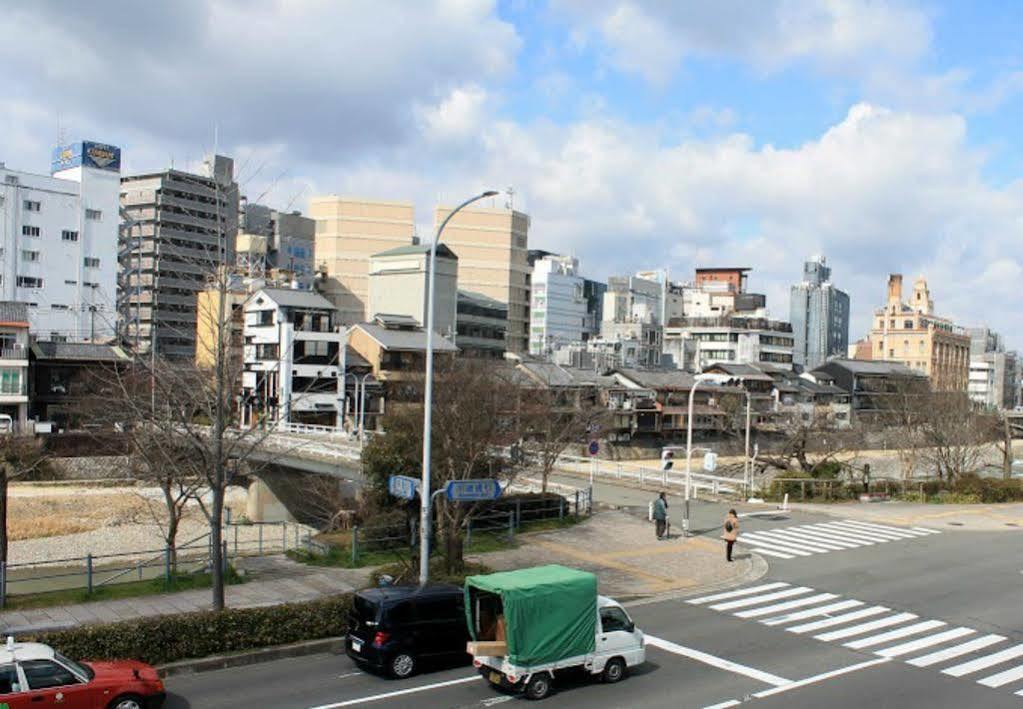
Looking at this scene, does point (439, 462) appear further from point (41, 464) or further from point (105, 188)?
point (105, 188)

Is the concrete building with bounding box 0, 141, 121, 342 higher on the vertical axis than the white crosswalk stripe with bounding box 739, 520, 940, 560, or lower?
higher

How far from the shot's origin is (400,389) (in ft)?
255

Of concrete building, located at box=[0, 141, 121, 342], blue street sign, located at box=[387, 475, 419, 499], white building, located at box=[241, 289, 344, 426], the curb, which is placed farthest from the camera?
concrete building, located at box=[0, 141, 121, 342]

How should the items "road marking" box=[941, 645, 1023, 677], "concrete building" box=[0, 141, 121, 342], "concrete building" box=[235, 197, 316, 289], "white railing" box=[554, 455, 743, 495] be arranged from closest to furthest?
"road marking" box=[941, 645, 1023, 677] → "white railing" box=[554, 455, 743, 495] → "concrete building" box=[0, 141, 121, 342] → "concrete building" box=[235, 197, 316, 289]

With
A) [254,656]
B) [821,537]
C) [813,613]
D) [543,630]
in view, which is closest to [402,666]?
[543,630]

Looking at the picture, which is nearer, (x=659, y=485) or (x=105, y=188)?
(x=659, y=485)

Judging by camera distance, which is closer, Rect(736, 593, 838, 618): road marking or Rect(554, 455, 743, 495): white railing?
Rect(736, 593, 838, 618): road marking

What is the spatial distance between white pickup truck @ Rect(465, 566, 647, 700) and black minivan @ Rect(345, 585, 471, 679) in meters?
1.03

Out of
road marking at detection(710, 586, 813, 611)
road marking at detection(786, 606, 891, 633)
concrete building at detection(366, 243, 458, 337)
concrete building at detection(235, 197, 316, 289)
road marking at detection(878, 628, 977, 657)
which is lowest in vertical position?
road marking at detection(710, 586, 813, 611)

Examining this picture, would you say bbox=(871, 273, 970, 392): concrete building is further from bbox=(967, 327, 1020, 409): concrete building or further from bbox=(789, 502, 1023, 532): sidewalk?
bbox=(789, 502, 1023, 532): sidewalk

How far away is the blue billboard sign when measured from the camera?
297 feet

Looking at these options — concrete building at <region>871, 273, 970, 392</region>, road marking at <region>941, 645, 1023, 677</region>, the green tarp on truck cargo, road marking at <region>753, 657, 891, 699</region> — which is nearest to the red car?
Answer: the green tarp on truck cargo

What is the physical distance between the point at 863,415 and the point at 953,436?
69.9 metres

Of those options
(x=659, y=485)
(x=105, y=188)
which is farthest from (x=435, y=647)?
(x=105, y=188)
